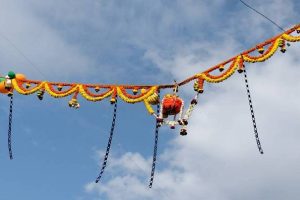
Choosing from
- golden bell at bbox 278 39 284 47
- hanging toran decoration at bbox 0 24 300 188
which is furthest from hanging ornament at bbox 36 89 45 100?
golden bell at bbox 278 39 284 47

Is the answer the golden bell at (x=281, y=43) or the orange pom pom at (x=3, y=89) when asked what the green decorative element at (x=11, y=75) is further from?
the golden bell at (x=281, y=43)

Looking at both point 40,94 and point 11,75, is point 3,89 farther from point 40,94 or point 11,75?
point 40,94

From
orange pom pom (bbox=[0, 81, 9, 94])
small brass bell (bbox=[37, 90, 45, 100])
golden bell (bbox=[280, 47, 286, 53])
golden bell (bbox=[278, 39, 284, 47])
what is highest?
golden bell (bbox=[278, 39, 284, 47])

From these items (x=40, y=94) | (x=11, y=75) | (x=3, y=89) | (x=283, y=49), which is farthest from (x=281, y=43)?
(x=3, y=89)

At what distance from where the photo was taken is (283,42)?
53.5ft

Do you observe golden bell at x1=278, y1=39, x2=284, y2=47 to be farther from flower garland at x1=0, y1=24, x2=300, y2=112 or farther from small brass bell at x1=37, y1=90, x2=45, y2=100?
small brass bell at x1=37, y1=90, x2=45, y2=100

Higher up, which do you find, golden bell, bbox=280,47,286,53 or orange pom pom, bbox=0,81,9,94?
golden bell, bbox=280,47,286,53

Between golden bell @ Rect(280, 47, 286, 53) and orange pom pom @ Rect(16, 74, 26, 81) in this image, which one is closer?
golden bell @ Rect(280, 47, 286, 53)

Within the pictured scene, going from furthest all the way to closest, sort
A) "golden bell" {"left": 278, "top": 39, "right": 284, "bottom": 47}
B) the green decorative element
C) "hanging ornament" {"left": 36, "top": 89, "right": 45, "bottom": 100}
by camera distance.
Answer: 1. the green decorative element
2. "hanging ornament" {"left": 36, "top": 89, "right": 45, "bottom": 100}
3. "golden bell" {"left": 278, "top": 39, "right": 284, "bottom": 47}

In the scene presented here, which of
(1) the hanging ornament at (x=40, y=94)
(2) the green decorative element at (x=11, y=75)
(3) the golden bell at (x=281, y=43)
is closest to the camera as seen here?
(3) the golden bell at (x=281, y=43)

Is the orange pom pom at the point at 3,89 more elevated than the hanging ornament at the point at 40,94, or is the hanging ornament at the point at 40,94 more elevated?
the orange pom pom at the point at 3,89

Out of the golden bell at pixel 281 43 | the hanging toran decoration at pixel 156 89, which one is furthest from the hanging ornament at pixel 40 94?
the golden bell at pixel 281 43

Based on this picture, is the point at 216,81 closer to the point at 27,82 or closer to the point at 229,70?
the point at 229,70

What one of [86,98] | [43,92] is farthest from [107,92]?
[43,92]
